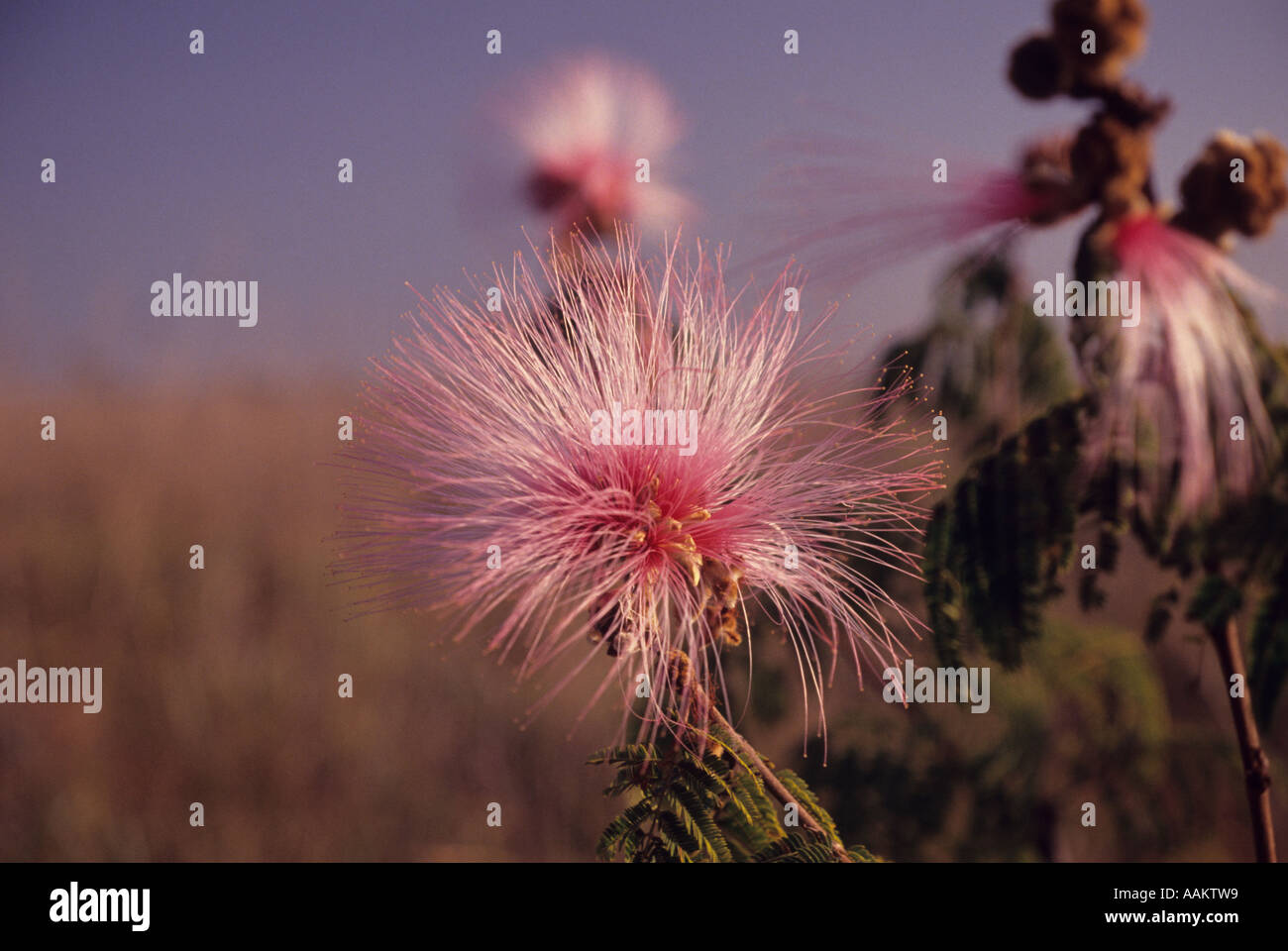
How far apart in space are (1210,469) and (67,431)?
Answer: 693 cm

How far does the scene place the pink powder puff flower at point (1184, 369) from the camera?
142cm

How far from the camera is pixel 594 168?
2.94 metres

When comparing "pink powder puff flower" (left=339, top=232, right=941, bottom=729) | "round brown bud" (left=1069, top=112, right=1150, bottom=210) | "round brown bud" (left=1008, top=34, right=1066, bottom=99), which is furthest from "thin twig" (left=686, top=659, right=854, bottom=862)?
"round brown bud" (left=1008, top=34, right=1066, bottom=99)

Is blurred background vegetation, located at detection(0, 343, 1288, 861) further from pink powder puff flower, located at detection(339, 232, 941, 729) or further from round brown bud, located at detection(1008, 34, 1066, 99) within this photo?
round brown bud, located at detection(1008, 34, 1066, 99)

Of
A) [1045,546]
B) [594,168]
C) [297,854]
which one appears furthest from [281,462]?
[1045,546]

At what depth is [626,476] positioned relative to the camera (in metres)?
1.54

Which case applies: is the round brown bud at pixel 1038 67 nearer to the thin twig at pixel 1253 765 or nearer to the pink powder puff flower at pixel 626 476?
the pink powder puff flower at pixel 626 476

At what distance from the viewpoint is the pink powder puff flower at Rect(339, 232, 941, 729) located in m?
1.42

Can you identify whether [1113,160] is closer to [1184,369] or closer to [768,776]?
[1184,369]

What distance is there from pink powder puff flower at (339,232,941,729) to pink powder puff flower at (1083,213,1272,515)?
0.35 meters

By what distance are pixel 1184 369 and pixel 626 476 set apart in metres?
1.00

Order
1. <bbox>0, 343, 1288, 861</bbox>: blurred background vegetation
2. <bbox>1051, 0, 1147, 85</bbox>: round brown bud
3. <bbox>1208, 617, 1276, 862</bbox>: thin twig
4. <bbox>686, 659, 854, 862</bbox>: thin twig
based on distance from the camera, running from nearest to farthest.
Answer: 1. <bbox>686, 659, 854, 862</bbox>: thin twig
2. <bbox>1208, 617, 1276, 862</bbox>: thin twig
3. <bbox>1051, 0, 1147, 85</bbox>: round brown bud
4. <bbox>0, 343, 1288, 861</bbox>: blurred background vegetation

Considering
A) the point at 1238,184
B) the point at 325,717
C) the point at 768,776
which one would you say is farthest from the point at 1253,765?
the point at 325,717

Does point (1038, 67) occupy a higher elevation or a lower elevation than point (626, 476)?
higher
